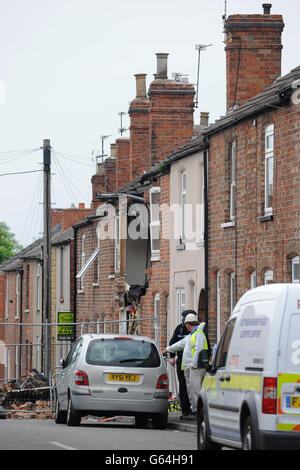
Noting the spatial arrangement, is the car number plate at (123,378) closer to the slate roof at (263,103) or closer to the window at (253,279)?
the window at (253,279)

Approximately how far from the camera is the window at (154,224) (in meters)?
32.5

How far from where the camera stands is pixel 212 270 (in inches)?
1044

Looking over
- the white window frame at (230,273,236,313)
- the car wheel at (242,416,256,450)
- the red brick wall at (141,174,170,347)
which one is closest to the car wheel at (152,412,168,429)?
the white window frame at (230,273,236,313)

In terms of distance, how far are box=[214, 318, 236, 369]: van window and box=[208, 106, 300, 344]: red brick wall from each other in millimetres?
7585

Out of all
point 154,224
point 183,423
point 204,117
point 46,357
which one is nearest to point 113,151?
point 204,117

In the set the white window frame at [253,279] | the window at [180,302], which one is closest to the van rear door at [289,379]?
the white window frame at [253,279]

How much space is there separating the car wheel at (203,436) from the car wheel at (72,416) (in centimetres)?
568

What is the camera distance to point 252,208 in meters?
23.5

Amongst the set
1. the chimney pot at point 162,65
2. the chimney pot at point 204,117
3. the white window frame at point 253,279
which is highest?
the chimney pot at point 204,117

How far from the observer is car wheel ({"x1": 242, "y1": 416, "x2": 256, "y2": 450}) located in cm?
1118

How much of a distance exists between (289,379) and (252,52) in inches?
700

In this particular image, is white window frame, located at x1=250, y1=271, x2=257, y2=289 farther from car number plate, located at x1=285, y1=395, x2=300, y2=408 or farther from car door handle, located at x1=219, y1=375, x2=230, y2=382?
car number plate, located at x1=285, y1=395, x2=300, y2=408

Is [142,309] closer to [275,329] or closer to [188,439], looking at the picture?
[188,439]
